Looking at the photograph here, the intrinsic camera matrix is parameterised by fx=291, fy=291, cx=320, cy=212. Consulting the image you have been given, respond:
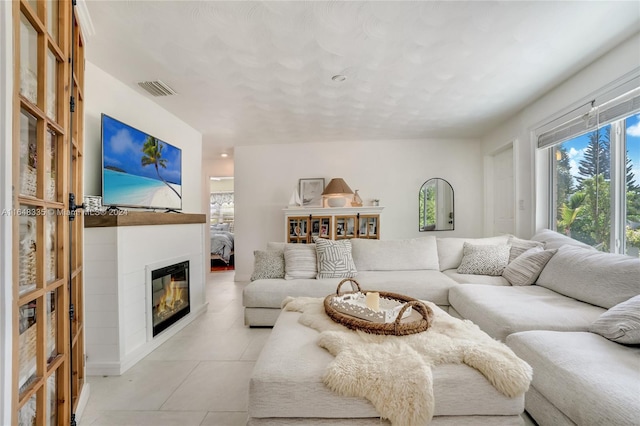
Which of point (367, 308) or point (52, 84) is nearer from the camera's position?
point (52, 84)

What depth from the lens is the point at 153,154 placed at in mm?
2859

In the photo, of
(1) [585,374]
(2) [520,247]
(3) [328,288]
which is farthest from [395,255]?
(1) [585,374]

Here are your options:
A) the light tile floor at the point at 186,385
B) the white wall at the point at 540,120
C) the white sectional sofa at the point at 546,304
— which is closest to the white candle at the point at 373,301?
the white sectional sofa at the point at 546,304

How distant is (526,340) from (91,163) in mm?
3181

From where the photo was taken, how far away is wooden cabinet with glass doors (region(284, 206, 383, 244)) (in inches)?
177

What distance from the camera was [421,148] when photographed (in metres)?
4.82

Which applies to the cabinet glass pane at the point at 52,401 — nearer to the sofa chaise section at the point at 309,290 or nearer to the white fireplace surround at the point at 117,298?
the white fireplace surround at the point at 117,298

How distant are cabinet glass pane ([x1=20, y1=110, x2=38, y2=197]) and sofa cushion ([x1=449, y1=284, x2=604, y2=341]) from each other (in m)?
2.33

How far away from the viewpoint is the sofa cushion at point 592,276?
178cm

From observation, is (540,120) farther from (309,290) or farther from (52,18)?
(52,18)

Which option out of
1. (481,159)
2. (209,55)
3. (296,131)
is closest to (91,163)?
(209,55)

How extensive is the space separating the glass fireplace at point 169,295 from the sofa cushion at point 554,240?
3.54 meters

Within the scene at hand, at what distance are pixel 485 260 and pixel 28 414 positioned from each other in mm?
3310

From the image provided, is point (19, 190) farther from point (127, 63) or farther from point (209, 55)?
point (127, 63)
